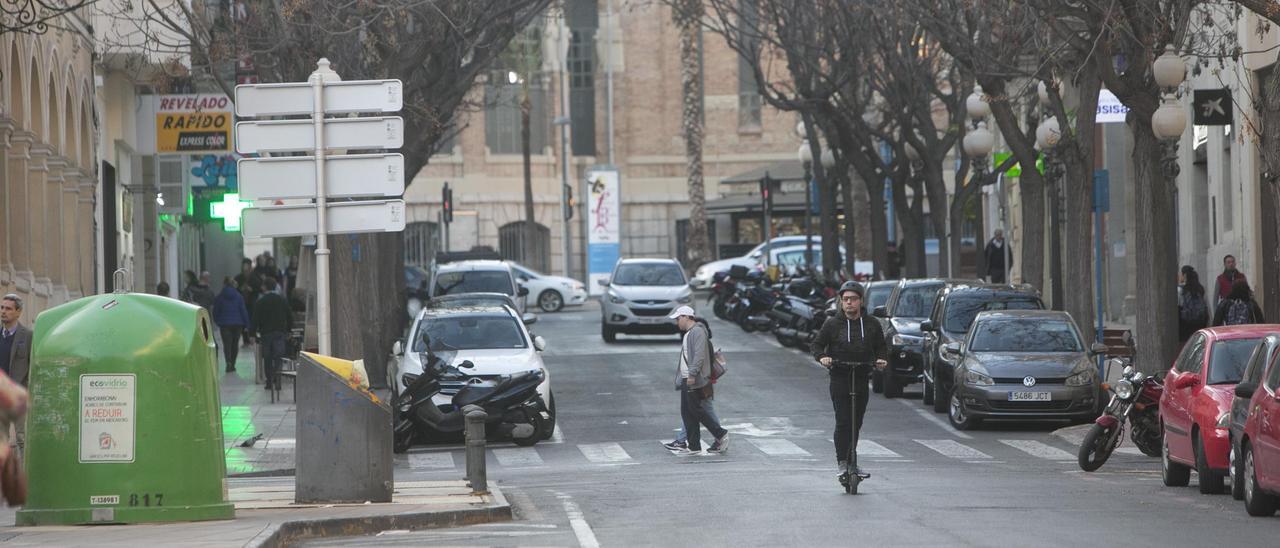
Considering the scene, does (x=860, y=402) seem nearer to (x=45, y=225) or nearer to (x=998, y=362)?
(x=998, y=362)

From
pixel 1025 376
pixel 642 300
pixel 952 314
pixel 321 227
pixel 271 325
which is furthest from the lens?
pixel 642 300

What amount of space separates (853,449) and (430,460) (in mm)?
6812

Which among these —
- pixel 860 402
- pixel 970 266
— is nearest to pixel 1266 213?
pixel 860 402

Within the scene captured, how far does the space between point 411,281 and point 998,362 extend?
32203mm

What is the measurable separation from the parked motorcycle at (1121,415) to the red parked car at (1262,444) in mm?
3016

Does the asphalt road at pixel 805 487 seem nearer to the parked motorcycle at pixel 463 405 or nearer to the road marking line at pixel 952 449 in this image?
the road marking line at pixel 952 449

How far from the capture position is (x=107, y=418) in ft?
42.0

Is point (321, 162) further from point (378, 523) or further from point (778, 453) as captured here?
point (778, 453)

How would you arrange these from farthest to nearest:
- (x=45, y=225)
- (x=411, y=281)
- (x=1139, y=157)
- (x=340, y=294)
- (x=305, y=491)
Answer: (x=411, y=281) → (x=45, y=225) → (x=340, y=294) → (x=1139, y=157) → (x=305, y=491)

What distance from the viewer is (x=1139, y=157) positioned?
23.1 m

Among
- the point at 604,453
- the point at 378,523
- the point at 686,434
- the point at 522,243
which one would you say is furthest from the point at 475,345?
the point at 522,243

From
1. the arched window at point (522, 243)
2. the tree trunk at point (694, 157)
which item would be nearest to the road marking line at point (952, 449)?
the tree trunk at point (694, 157)

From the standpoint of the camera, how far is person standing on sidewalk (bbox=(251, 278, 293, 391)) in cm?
3000

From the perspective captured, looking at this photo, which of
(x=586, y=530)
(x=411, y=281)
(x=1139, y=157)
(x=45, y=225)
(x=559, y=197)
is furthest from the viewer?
(x=559, y=197)
